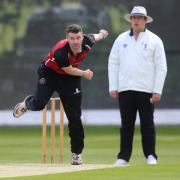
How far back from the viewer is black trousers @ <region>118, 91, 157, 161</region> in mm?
13000

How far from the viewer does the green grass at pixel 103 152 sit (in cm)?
1095

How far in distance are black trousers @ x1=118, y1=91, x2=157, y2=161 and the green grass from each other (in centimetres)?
41

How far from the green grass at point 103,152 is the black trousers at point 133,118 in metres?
0.41

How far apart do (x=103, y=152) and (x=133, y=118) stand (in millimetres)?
3838

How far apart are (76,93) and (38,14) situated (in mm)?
11294

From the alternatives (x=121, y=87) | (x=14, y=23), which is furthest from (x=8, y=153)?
(x=14, y=23)

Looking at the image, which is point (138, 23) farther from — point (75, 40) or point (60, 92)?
point (60, 92)

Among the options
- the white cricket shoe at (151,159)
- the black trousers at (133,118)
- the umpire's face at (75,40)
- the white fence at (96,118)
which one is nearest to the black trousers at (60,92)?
the umpire's face at (75,40)

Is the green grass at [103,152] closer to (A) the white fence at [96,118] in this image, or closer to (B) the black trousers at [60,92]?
(A) the white fence at [96,118]

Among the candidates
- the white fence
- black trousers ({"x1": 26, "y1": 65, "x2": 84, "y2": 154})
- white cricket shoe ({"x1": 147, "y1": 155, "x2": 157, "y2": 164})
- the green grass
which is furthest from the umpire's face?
the white fence

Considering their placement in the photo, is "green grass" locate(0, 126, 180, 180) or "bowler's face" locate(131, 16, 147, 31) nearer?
"green grass" locate(0, 126, 180, 180)

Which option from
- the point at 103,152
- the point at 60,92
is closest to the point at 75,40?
the point at 60,92

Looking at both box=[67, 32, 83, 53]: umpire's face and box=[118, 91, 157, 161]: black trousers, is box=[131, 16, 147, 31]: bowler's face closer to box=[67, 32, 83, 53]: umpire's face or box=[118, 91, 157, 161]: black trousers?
box=[118, 91, 157, 161]: black trousers

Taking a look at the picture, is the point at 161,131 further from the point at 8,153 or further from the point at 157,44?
the point at 157,44
